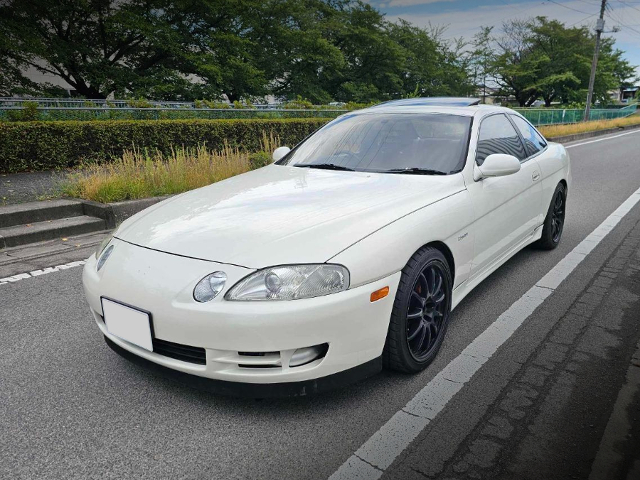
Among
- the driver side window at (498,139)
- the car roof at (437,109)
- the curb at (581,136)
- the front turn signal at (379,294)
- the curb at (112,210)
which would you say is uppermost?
the car roof at (437,109)

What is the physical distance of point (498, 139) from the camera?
389cm

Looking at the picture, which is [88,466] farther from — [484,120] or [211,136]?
[211,136]

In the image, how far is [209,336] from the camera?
6.88 feet

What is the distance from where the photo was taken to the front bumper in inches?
81.5

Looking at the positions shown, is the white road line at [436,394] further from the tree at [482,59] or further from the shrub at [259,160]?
the tree at [482,59]

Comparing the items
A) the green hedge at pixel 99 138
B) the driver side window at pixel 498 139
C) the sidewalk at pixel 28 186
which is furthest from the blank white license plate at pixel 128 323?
the green hedge at pixel 99 138

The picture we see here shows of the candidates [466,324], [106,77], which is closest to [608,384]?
[466,324]

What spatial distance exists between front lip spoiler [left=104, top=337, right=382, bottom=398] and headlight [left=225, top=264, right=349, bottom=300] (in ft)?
1.30

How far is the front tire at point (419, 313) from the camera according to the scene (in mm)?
2447

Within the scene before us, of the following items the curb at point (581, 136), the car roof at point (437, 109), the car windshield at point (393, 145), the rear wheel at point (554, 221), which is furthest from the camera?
the curb at point (581, 136)

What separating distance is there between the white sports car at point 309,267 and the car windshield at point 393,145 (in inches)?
0.6

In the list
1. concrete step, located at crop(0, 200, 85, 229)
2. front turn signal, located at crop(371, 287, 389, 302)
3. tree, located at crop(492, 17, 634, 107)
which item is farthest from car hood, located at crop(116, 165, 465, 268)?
tree, located at crop(492, 17, 634, 107)

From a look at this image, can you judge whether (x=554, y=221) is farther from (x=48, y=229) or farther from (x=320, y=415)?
(x=48, y=229)

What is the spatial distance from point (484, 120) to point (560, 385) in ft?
6.61
